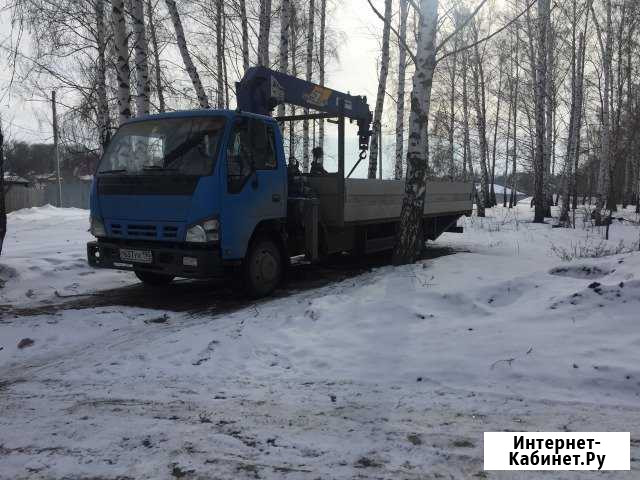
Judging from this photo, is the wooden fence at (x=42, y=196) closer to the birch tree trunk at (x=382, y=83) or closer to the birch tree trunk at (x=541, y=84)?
the birch tree trunk at (x=382, y=83)

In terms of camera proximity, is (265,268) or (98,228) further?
(265,268)

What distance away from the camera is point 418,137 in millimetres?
7637

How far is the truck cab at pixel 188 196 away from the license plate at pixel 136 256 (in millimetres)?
12

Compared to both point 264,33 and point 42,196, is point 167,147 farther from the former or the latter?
point 42,196

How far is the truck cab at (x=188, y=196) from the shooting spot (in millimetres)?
5824

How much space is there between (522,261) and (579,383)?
16.1 feet

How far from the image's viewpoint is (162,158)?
6051mm

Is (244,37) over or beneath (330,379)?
over

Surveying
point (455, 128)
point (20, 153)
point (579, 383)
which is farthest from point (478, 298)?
point (20, 153)

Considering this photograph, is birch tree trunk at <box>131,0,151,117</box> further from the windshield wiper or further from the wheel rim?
the wheel rim

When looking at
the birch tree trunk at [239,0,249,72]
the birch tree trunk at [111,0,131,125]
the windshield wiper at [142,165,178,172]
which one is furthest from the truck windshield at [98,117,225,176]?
the birch tree trunk at [239,0,249,72]

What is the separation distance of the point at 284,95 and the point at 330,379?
512 cm

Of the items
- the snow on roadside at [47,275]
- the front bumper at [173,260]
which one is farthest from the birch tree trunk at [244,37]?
the front bumper at [173,260]

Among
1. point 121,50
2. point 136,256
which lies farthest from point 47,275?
point 121,50
